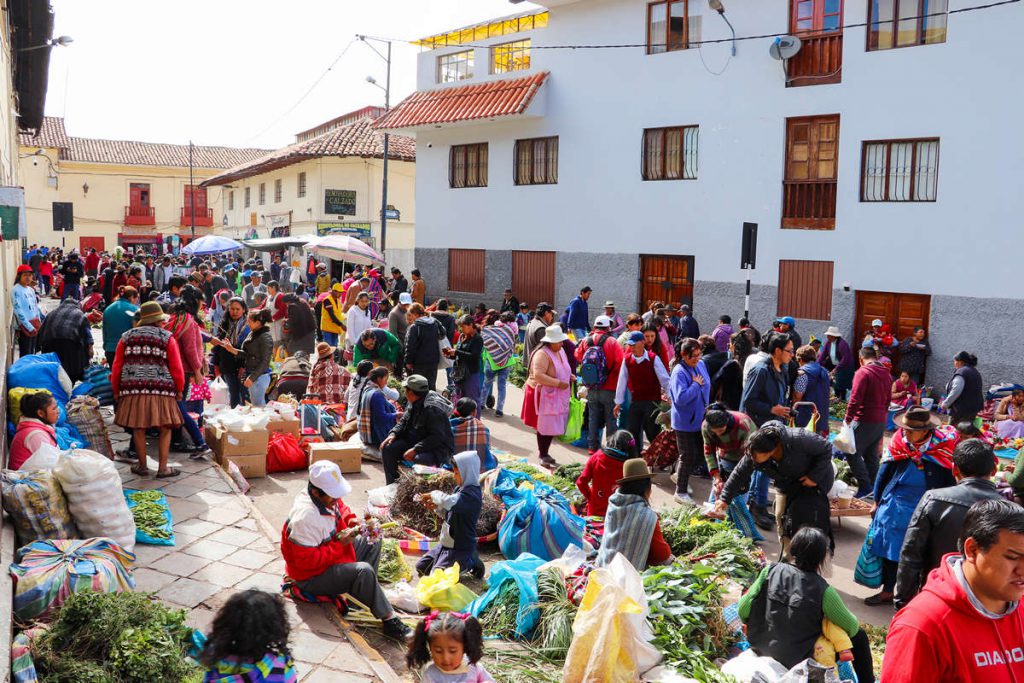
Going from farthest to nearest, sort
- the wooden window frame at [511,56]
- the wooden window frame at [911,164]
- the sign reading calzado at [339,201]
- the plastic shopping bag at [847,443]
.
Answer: the sign reading calzado at [339,201] → the wooden window frame at [511,56] → the wooden window frame at [911,164] → the plastic shopping bag at [847,443]

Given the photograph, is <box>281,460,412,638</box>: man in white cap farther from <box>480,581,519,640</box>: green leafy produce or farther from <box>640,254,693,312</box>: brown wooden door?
<box>640,254,693,312</box>: brown wooden door

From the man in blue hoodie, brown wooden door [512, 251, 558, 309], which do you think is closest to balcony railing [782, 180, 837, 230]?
the man in blue hoodie

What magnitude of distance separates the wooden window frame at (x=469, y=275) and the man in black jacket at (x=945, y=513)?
19163mm

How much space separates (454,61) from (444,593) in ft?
68.1

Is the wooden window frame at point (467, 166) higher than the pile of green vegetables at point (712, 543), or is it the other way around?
the wooden window frame at point (467, 166)

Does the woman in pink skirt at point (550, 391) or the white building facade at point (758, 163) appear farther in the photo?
the white building facade at point (758, 163)

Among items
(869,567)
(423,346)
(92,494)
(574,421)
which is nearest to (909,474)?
(869,567)

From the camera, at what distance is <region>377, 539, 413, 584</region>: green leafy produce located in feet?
22.1

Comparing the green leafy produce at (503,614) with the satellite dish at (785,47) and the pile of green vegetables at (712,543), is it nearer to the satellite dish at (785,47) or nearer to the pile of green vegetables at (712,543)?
the pile of green vegetables at (712,543)

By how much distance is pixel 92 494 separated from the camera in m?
6.12

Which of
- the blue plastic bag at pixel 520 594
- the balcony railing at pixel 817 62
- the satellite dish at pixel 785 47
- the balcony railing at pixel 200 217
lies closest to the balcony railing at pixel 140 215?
the balcony railing at pixel 200 217

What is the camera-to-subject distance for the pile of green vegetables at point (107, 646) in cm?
446

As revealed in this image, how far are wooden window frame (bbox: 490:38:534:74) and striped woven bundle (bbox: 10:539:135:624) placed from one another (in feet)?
63.3

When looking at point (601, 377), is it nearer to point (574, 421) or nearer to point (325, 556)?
point (574, 421)
